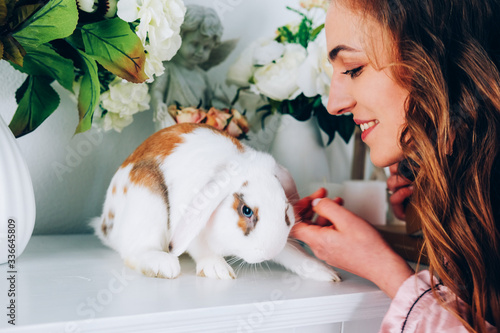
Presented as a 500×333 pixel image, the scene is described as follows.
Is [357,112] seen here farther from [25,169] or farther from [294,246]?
[25,169]

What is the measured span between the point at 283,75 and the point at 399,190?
0.34 m

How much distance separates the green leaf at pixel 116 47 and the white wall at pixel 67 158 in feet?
0.94

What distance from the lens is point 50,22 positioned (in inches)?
23.9

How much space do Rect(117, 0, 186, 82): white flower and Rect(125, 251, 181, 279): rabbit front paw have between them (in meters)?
0.29

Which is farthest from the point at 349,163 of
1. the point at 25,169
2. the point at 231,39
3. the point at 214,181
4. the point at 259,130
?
the point at 25,169

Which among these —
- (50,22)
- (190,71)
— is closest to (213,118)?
(190,71)

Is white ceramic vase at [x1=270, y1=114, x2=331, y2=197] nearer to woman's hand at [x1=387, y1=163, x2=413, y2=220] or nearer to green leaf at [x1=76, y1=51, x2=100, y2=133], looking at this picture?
woman's hand at [x1=387, y1=163, x2=413, y2=220]

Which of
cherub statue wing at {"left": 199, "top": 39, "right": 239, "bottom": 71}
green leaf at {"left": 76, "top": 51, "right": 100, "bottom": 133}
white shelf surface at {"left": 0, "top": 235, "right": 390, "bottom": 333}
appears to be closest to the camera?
white shelf surface at {"left": 0, "top": 235, "right": 390, "bottom": 333}

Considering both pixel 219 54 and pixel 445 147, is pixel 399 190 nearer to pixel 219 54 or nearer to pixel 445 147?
pixel 445 147

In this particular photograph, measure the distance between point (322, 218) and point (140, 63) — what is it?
1.29 feet

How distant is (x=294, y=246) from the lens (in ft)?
2.41

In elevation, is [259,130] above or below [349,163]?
above

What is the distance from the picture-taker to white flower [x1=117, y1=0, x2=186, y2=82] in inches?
26.7

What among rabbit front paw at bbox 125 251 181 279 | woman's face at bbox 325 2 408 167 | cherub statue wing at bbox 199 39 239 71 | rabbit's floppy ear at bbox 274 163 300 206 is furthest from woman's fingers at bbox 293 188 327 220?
cherub statue wing at bbox 199 39 239 71
